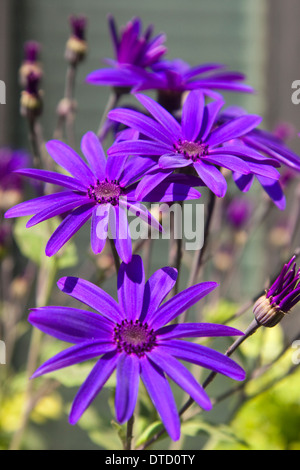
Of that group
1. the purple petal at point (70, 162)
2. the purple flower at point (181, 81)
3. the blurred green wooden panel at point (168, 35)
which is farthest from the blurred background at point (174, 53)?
the purple petal at point (70, 162)

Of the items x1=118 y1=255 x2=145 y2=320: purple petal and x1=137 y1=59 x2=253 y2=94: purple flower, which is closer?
x1=118 y1=255 x2=145 y2=320: purple petal

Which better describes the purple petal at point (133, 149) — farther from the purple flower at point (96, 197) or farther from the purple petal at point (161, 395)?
the purple petal at point (161, 395)

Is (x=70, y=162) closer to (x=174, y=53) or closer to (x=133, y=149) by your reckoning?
(x=133, y=149)

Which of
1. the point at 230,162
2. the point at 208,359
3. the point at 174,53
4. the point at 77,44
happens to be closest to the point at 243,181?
the point at 230,162

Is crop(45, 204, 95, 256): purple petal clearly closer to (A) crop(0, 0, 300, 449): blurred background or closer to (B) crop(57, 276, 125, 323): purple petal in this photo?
(B) crop(57, 276, 125, 323): purple petal

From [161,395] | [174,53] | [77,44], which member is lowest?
[161,395]

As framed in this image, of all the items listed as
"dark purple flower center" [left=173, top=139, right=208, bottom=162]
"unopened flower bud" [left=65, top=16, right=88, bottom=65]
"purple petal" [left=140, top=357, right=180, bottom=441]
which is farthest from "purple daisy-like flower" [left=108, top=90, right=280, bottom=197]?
"unopened flower bud" [left=65, top=16, right=88, bottom=65]
